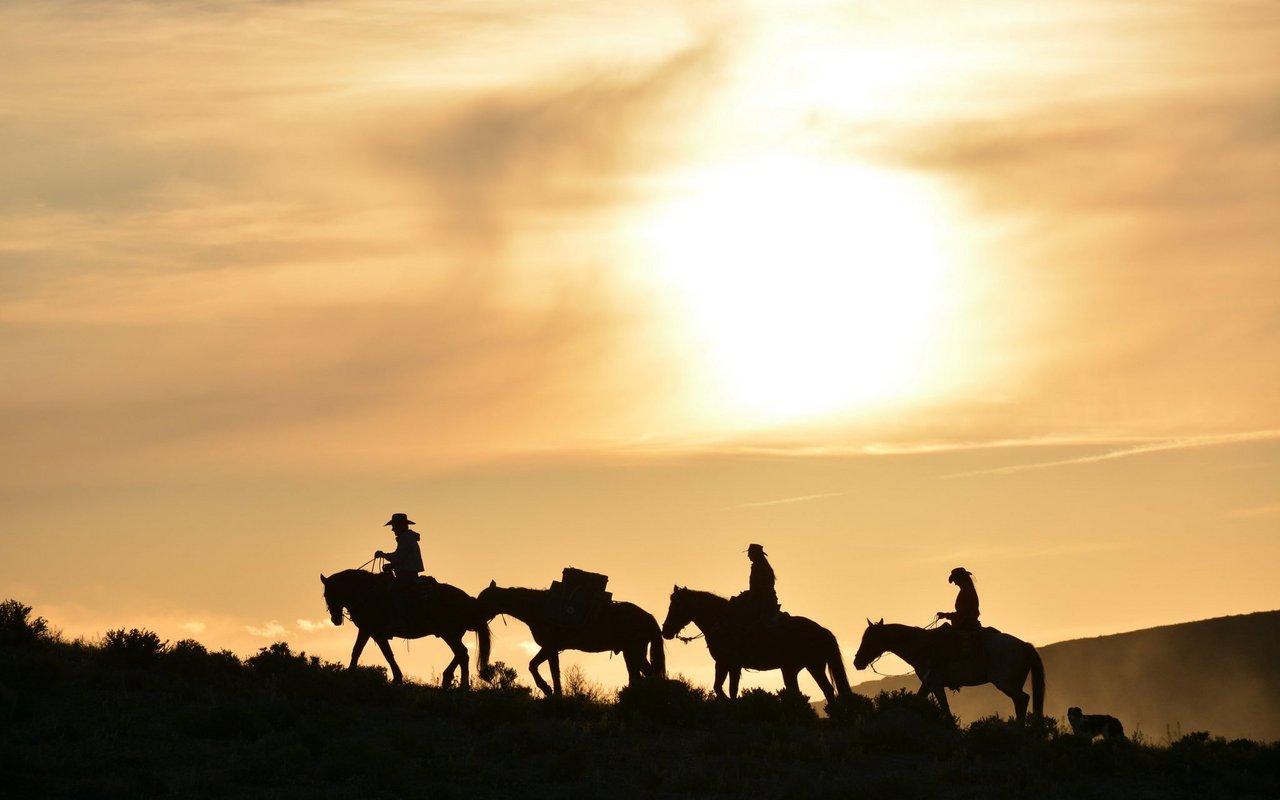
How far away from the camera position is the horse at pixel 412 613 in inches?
1220

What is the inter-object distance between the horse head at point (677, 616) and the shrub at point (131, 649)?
31.6 feet

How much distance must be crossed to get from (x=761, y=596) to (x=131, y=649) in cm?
1191

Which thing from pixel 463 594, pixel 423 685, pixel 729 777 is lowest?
pixel 729 777

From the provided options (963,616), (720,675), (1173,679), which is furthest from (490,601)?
(1173,679)

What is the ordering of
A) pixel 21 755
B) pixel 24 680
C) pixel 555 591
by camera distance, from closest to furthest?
pixel 21 755
pixel 24 680
pixel 555 591

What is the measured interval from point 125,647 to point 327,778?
7.72 metres

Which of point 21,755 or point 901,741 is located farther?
point 901,741

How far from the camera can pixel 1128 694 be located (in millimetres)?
79188

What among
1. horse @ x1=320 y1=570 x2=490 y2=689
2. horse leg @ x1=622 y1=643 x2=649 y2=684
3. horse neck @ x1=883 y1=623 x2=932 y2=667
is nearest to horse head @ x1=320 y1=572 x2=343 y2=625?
horse @ x1=320 y1=570 x2=490 y2=689

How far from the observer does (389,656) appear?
101 ft

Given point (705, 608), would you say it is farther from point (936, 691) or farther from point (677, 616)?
point (936, 691)

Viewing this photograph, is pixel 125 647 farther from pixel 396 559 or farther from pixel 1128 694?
pixel 1128 694

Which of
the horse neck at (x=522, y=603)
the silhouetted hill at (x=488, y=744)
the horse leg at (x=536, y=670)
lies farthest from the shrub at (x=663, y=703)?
the horse neck at (x=522, y=603)

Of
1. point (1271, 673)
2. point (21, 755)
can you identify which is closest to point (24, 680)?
point (21, 755)
